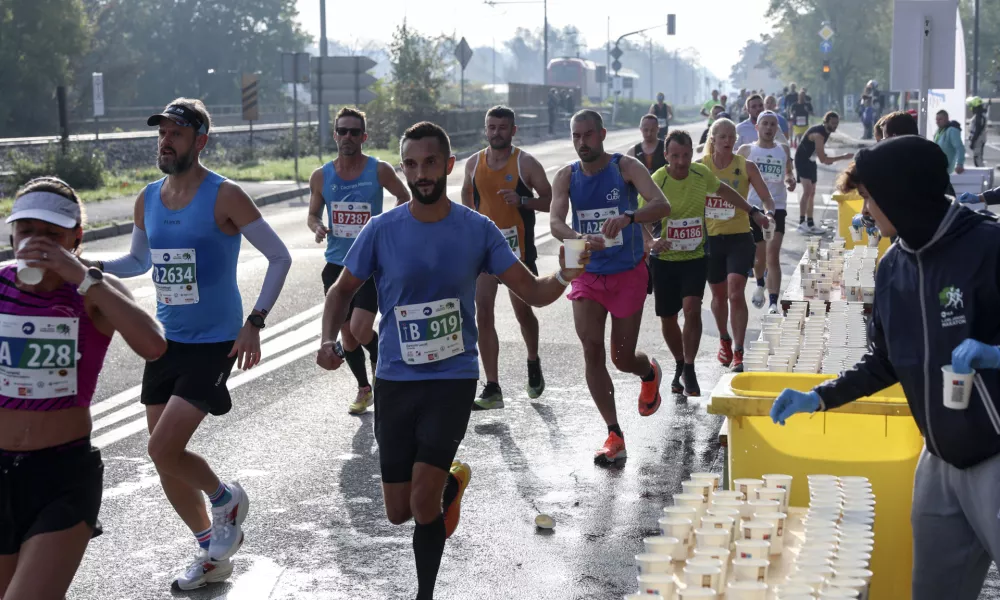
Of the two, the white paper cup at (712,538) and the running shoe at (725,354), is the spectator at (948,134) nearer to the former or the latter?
the running shoe at (725,354)

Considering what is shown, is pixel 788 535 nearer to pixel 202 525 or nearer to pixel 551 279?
pixel 551 279

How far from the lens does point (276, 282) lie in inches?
237

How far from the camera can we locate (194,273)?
594cm

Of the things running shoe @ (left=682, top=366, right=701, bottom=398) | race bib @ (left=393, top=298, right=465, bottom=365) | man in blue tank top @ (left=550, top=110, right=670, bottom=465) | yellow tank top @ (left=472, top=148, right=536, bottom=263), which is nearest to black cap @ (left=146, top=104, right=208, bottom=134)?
race bib @ (left=393, top=298, right=465, bottom=365)

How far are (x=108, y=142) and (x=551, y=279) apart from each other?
4172 cm

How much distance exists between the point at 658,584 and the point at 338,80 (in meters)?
30.0

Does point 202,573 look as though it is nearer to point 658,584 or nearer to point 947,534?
point 658,584

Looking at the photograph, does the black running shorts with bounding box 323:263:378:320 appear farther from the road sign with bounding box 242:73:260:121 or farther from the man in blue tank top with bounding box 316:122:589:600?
the road sign with bounding box 242:73:260:121

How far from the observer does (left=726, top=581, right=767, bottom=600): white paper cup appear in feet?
12.7

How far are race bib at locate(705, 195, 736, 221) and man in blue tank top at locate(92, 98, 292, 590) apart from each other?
560cm

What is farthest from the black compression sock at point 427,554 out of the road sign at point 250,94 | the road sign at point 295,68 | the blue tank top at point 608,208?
the road sign at point 250,94

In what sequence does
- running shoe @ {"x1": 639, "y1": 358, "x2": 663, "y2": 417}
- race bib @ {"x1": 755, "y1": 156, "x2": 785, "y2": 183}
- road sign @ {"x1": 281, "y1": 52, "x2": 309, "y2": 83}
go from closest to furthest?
running shoe @ {"x1": 639, "y1": 358, "x2": 663, "y2": 417}, race bib @ {"x1": 755, "y1": 156, "x2": 785, "y2": 183}, road sign @ {"x1": 281, "y1": 52, "x2": 309, "y2": 83}

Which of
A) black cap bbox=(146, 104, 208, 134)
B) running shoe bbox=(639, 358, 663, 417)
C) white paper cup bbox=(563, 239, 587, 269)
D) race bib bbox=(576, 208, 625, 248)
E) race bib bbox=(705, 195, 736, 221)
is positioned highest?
black cap bbox=(146, 104, 208, 134)

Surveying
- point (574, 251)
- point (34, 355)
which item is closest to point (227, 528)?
point (34, 355)
